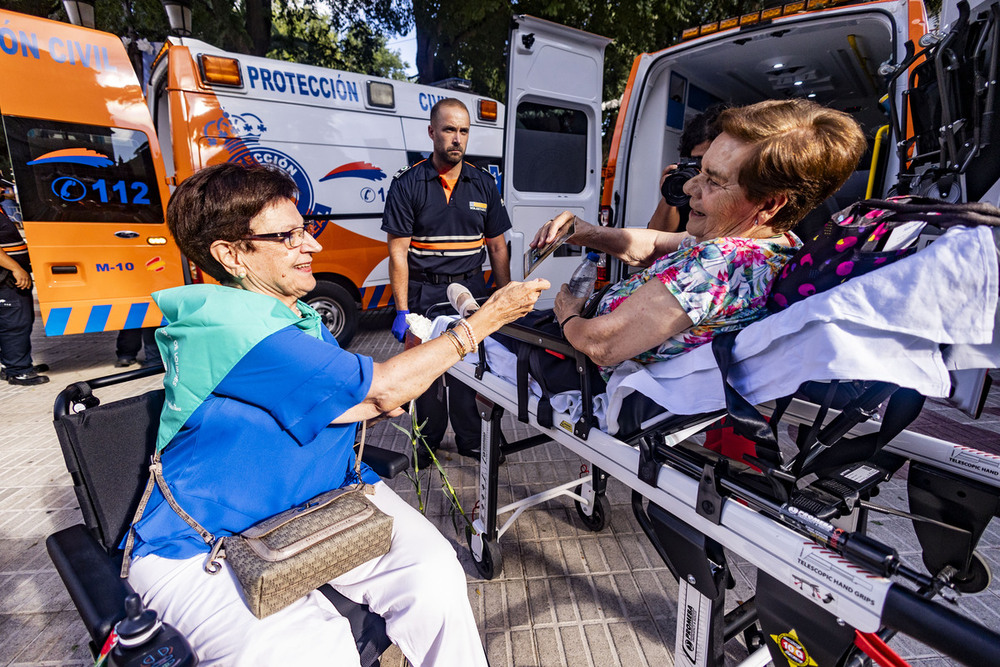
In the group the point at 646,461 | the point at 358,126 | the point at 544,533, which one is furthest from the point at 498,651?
the point at 358,126

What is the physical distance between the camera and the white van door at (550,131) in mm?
4281

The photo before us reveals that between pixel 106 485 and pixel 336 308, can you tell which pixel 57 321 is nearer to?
pixel 336 308

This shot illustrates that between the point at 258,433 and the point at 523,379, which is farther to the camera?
the point at 523,379

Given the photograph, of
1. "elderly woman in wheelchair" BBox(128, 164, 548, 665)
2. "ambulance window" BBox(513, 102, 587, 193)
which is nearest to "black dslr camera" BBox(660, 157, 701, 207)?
"elderly woman in wheelchair" BBox(128, 164, 548, 665)

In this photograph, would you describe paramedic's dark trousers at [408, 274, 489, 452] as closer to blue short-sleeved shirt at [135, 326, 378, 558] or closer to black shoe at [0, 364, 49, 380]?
blue short-sleeved shirt at [135, 326, 378, 558]

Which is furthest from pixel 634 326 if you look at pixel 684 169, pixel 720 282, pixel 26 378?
pixel 26 378

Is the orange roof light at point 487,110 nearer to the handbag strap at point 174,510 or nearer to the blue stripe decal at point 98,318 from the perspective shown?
the blue stripe decal at point 98,318

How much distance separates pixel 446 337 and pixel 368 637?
0.84 meters

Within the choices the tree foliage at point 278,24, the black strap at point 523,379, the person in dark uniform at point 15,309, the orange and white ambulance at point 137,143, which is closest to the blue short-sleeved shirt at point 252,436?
the black strap at point 523,379

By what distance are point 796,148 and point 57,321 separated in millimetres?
5369

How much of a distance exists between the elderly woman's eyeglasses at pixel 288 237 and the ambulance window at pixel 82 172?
3990 millimetres

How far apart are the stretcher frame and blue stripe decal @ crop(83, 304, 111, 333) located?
4.09m

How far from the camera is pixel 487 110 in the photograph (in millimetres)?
5914

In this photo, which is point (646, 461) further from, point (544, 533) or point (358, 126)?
point (358, 126)
